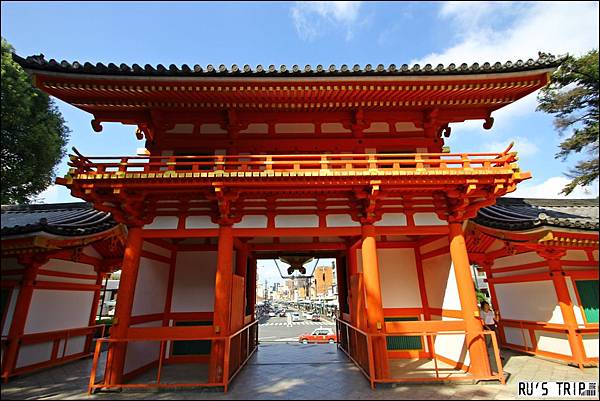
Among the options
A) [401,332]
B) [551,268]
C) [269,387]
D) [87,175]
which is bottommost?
[269,387]

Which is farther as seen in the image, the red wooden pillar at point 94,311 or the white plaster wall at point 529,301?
the red wooden pillar at point 94,311

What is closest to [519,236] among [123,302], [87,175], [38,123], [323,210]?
[323,210]

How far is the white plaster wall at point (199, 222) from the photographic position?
8133mm

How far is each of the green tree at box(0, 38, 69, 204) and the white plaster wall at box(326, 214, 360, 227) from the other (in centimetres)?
1784

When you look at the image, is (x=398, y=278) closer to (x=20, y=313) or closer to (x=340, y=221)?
(x=340, y=221)

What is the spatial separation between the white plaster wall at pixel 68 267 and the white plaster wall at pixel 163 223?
4.02 m

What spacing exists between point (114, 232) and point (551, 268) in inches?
537

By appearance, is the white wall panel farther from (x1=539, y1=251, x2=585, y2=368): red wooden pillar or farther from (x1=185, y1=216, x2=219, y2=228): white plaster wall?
(x1=539, y1=251, x2=585, y2=368): red wooden pillar

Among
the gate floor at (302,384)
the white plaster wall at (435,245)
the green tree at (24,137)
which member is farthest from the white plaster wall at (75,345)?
the white plaster wall at (435,245)

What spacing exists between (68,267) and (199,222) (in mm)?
5692

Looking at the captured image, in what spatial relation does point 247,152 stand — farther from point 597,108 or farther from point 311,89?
point 597,108

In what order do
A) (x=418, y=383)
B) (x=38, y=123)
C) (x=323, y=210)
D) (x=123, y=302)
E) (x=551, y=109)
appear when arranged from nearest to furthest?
(x=418, y=383) → (x=123, y=302) → (x=323, y=210) → (x=551, y=109) → (x=38, y=123)

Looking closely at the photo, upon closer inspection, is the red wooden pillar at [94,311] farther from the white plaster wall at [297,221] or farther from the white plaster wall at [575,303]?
the white plaster wall at [575,303]

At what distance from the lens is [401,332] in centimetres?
714
